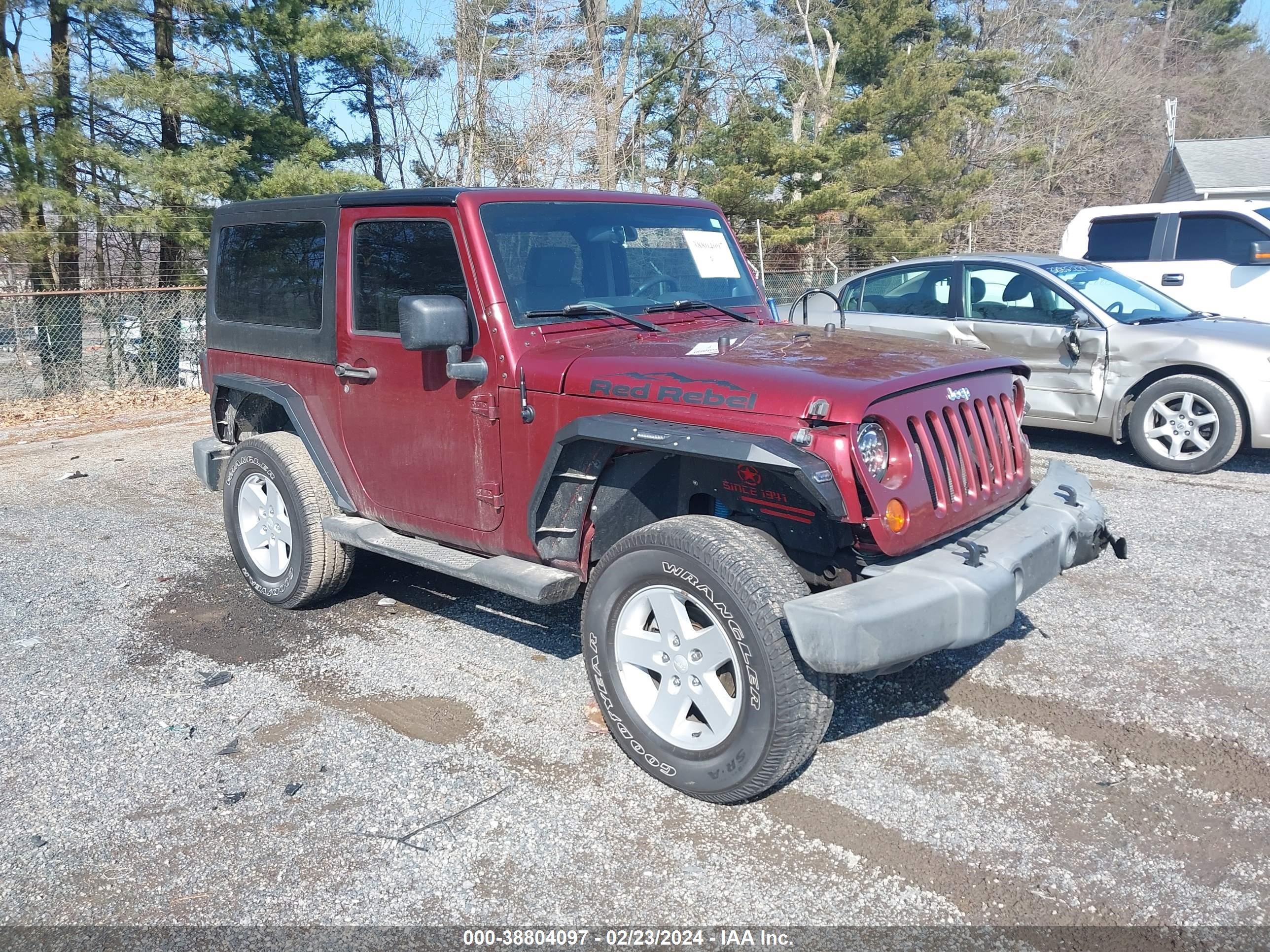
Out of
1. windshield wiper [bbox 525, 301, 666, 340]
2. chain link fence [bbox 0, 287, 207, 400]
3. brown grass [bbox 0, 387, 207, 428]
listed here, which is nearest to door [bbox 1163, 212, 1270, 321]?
windshield wiper [bbox 525, 301, 666, 340]

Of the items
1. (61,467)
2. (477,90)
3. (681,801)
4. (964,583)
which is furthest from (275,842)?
(477,90)

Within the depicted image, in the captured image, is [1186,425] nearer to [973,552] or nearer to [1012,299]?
[1012,299]

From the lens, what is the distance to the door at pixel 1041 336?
300 inches

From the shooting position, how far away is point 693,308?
171 inches

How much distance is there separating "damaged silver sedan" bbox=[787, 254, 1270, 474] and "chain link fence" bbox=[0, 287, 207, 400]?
371 inches

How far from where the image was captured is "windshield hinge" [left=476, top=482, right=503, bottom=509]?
3857 millimetres

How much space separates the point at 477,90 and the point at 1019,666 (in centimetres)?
1962

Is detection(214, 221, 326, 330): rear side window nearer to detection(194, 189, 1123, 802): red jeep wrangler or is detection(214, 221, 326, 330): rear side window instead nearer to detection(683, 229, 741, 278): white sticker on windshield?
detection(194, 189, 1123, 802): red jeep wrangler

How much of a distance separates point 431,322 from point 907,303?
20.1 feet

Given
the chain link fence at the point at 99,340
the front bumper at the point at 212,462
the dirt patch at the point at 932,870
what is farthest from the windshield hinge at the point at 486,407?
the chain link fence at the point at 99,340

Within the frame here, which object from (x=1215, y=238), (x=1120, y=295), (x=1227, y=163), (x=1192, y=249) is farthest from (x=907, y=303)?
(x=1227, y=163)

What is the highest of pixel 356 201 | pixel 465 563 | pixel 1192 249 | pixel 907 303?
pixel 1192 249

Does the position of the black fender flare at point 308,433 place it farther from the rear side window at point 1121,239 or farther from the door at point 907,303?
the rear side window at point 1121,239

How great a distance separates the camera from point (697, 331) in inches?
160
